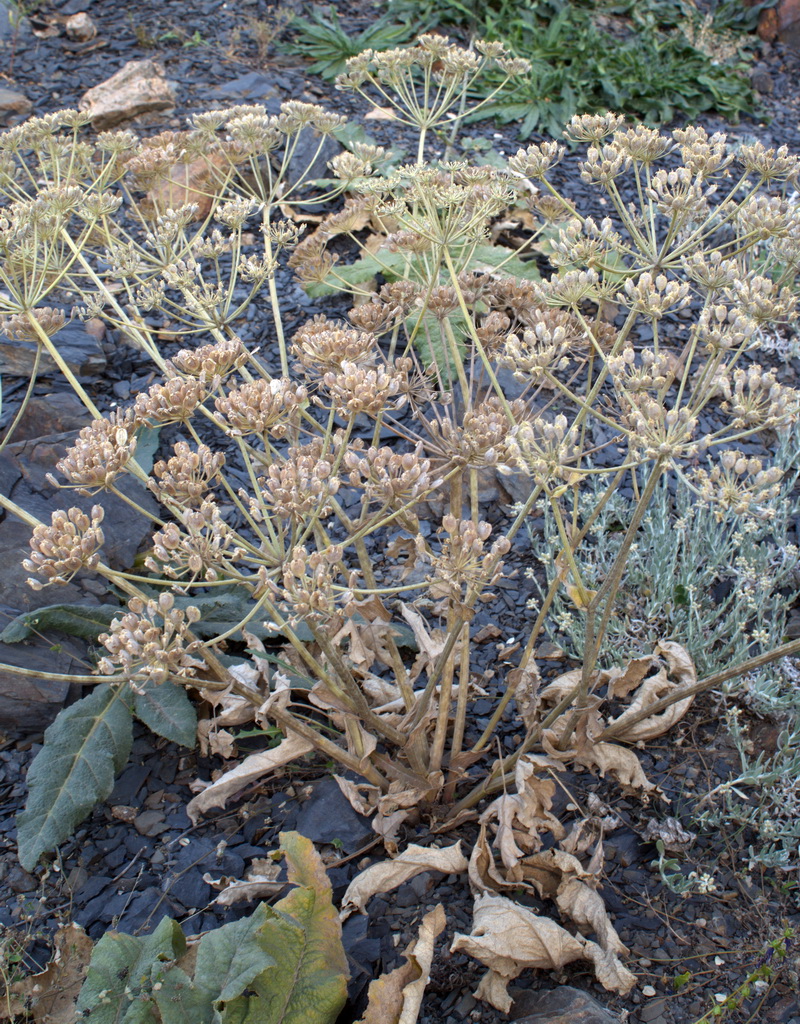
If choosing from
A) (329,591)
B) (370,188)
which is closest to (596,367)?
(370,188)

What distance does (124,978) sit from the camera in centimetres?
232

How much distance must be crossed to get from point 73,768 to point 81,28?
9.37 m

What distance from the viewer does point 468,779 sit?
3.13 metres

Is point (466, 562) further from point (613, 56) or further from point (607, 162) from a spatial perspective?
point (613, 56)

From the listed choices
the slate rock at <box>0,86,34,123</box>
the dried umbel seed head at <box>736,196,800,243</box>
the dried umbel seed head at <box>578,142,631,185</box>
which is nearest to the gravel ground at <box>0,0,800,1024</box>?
the dried umbel seed head at <box>736,196,800,243</box>

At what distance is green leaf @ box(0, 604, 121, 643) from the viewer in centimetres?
323

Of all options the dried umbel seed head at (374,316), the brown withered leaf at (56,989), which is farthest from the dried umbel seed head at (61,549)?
the brown withered leaf at (56,989)

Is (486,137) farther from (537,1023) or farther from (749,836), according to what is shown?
(537,1023)

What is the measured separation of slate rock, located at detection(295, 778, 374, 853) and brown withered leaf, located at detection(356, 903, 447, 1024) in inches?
24.8

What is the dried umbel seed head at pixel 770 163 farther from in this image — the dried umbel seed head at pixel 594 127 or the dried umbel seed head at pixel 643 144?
the dried umbel seed head at pixel 594 127

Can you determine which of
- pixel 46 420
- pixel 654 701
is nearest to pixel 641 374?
pixel 654 701

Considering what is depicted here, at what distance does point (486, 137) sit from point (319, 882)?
755cm

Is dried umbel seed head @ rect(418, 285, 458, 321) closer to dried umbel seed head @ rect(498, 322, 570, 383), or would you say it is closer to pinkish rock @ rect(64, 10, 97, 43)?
dried umbel seed head @ rect(498, 322, 570, 383)

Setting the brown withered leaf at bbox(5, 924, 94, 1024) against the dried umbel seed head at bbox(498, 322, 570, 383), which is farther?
the brown withered leaf at bbox(5, 924, 94, 1024)
